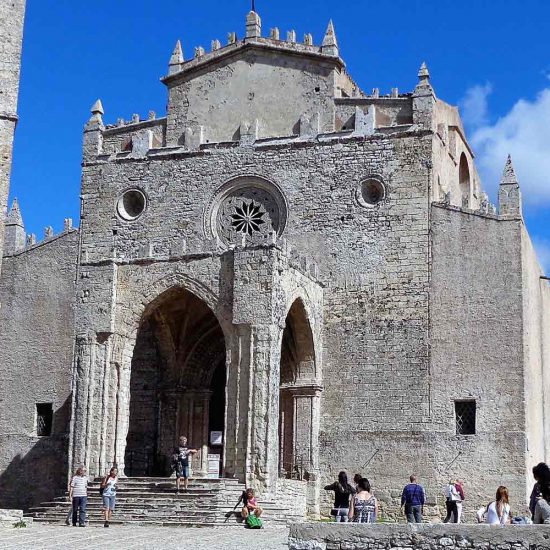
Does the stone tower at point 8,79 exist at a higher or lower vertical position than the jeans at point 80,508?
higher

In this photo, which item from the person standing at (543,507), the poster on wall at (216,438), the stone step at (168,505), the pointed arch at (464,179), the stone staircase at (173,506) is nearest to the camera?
the person standing at (543,507)

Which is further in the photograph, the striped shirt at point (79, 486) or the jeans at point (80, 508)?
the jeans at point (80, 508)

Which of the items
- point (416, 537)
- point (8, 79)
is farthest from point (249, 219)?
point (416, 537)

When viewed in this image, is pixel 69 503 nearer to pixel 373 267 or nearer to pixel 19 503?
pixel 19 503

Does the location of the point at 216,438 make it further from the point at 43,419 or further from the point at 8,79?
the point at 8,79

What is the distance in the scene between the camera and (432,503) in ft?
82.9

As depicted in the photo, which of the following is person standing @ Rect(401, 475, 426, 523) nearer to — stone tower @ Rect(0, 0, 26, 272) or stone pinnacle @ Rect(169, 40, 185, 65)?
stone tower @ Rect(0, 0, 26, 272)

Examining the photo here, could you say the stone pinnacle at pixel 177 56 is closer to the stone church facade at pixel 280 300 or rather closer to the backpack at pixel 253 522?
the stone church facade at pixel 280 300

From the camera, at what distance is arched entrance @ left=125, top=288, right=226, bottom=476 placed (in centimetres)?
2802

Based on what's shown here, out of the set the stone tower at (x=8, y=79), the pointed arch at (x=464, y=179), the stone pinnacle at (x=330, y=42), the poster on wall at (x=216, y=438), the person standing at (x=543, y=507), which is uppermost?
the stone pinnacle at (x=330, y=42)

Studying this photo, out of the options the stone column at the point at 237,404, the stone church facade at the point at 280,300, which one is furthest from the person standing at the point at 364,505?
the stone column at the point at 237,404

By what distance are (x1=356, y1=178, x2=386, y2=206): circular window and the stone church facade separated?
0.19 ft

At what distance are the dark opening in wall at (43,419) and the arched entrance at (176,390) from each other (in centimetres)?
243

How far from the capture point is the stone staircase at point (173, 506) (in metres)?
21.3
